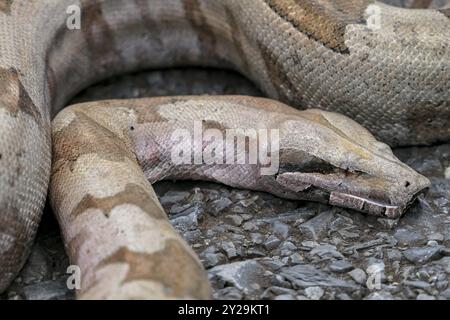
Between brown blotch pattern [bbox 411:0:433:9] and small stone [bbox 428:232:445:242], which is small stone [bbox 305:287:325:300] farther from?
brown blotch pattern [bbox 411:0:433:9]

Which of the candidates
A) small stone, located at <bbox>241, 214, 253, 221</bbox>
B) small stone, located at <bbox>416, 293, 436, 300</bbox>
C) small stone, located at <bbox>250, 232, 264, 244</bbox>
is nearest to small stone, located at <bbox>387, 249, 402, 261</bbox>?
small stone, located at <bbox>416, 293, 436, 300</bbox>

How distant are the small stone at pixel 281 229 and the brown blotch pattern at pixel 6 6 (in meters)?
2.51

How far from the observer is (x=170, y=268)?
3.89 metres

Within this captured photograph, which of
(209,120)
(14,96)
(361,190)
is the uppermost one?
(14,96)

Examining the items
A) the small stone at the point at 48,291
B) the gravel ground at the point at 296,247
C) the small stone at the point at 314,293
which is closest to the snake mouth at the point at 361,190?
Answer: the gravel ground at the point at 296,247

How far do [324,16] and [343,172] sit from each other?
51.4 inches

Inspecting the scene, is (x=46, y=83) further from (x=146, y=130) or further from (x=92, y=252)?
(x=92, y=252)

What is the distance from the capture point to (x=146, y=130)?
5387mm

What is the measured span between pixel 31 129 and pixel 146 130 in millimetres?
961

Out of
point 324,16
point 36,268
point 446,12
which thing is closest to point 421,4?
point 446,12

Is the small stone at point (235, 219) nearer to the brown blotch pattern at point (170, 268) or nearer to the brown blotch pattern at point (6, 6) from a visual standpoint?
→ the brown blotch pattern at point (170, 268)

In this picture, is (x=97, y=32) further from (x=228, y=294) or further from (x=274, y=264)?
(x=228, y=294)

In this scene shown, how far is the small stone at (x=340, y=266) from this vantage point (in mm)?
4582
